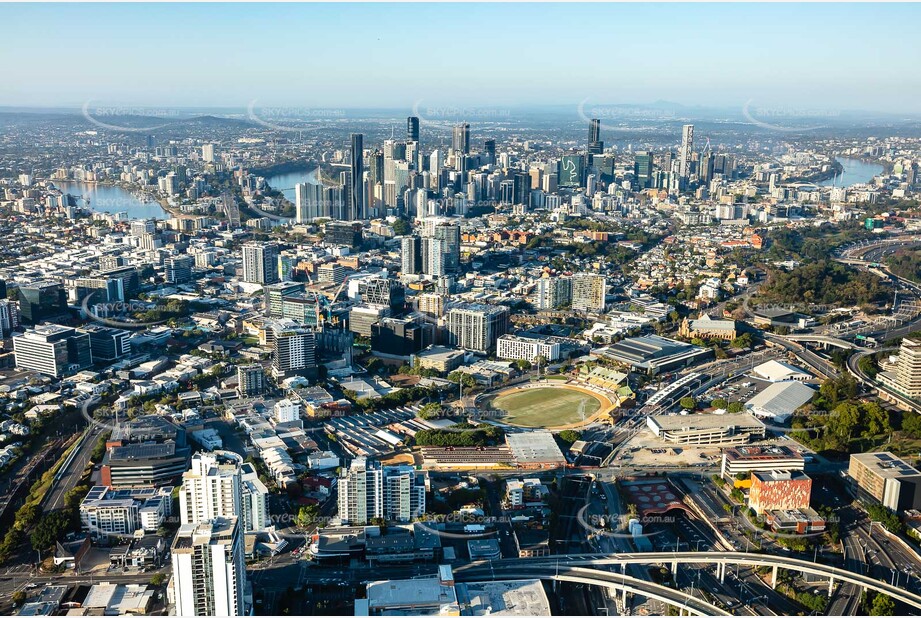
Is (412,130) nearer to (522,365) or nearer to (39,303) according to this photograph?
(39,303)

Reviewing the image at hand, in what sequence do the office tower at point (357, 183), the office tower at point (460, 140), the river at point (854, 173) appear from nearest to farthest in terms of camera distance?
the office tower at point (357, 183) < the office tower at point (460, 140) < the river at point (854, 173)

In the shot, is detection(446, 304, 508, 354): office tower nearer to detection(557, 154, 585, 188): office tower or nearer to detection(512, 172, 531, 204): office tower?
detection(512, 172, 531, 204): office tower

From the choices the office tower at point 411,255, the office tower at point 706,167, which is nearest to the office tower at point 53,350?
the office tower at point 411,255

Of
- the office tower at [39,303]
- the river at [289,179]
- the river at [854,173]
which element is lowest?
the office tower at [39,303]

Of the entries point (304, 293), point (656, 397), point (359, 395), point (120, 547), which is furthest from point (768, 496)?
point (304, 293)

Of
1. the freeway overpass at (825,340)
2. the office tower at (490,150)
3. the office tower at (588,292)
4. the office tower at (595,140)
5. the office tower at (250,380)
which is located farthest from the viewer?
the office tower at (490,150)

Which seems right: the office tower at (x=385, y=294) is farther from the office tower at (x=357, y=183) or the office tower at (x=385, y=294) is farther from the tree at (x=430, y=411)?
the office tower at (x=357, y=183)

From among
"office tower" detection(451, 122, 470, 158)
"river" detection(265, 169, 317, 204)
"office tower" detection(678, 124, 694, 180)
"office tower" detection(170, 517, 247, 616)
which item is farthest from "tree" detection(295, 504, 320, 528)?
"office tower" detection(678, 124, 694, 180)
